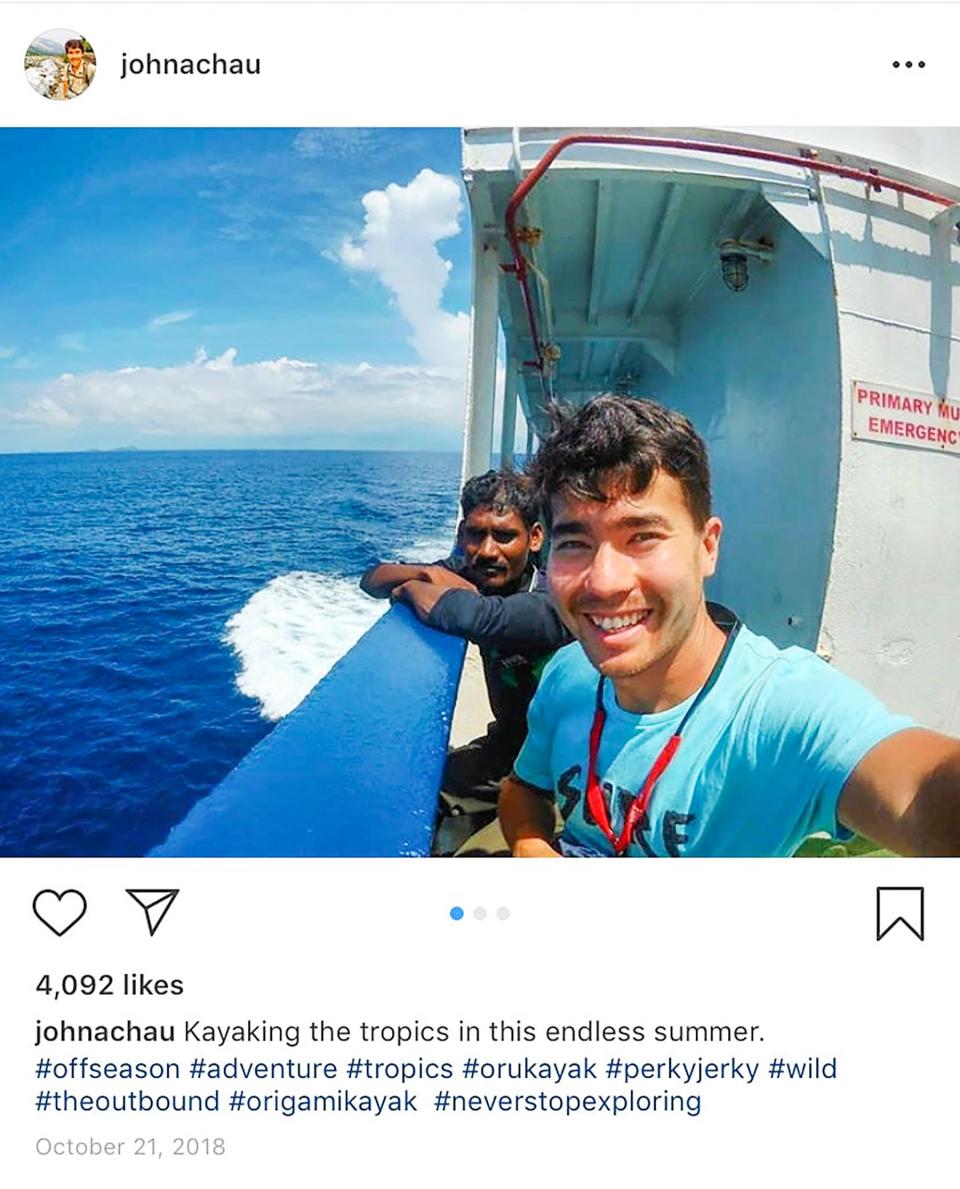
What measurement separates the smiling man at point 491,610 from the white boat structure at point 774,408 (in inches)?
3.7

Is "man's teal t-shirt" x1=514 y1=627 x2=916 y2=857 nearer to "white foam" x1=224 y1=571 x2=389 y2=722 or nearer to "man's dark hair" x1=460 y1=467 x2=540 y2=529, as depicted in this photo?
"man's dark hair" x1=460 y1=467 x2=540 y2=529

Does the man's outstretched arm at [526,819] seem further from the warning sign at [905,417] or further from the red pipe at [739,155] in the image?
the warning sign at [905,417]

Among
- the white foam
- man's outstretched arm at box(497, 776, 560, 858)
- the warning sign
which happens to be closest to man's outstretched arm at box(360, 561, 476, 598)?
man's outstretched arm at box(497, 776, 560, 858)

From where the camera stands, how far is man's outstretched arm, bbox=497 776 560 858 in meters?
0.97

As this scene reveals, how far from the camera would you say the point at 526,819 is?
3.33 feet

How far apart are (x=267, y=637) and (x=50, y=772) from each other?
2.13 m

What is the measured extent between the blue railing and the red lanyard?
0.22 metres

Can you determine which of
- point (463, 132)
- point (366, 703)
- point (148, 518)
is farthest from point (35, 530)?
point (366, 703)

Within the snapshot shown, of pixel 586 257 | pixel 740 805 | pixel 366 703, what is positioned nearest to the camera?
pixel 740 805
